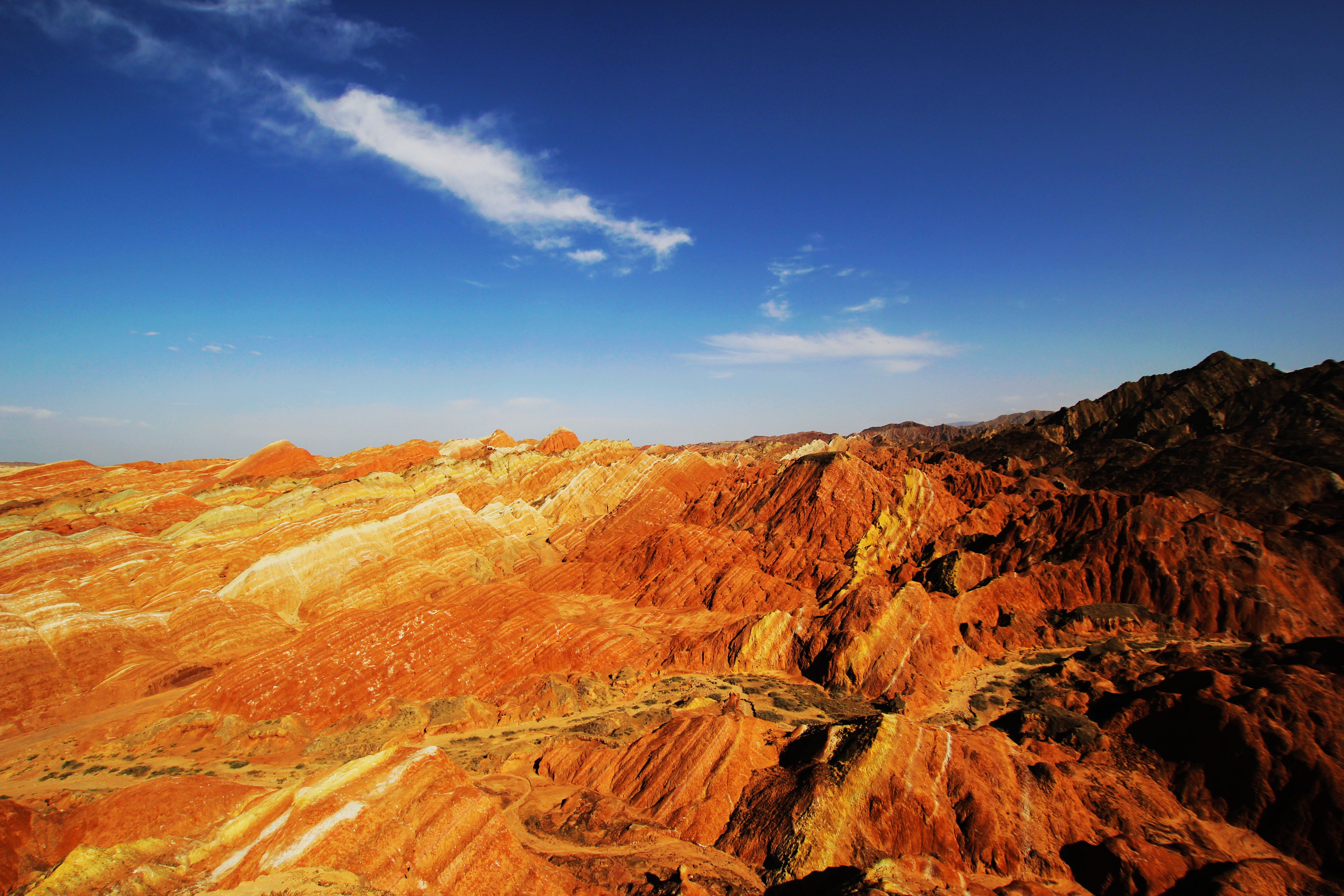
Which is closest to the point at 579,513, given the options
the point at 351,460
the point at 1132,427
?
the point at 351,460

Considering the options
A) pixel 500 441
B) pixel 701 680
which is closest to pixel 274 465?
pixel 500 441

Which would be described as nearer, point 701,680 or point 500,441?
point 701,680

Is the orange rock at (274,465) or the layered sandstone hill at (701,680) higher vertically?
the orange rock at (274,465)

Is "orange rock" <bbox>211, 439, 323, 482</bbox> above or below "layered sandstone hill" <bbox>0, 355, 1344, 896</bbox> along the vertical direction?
above

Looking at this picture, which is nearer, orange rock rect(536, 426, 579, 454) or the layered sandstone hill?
the layered sandstone hill

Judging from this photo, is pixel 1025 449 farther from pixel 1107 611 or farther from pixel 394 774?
pixel 394 774

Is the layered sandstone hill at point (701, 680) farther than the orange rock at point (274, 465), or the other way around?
the orange rock at point (274, 465)

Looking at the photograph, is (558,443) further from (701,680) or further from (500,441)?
(701,680)

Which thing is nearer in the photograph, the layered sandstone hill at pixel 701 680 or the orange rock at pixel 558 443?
the layered sandstone hill at pixel 701 680
